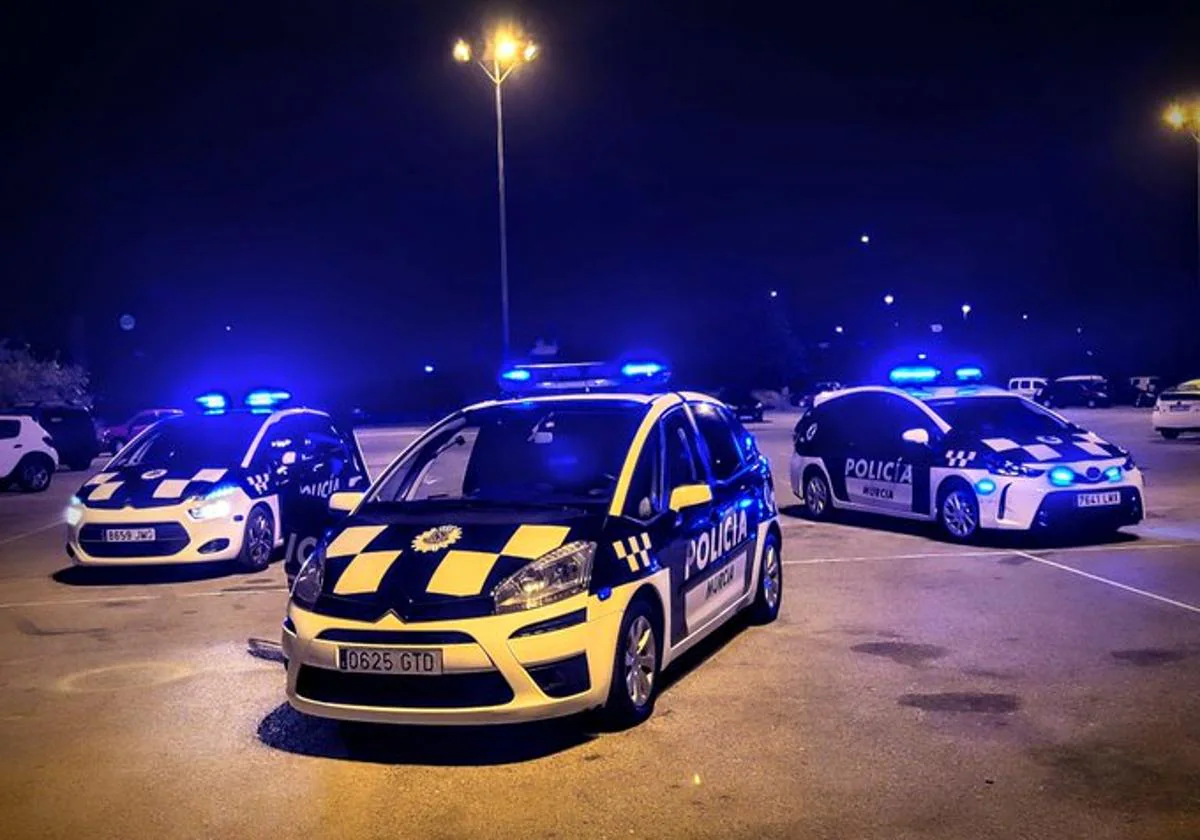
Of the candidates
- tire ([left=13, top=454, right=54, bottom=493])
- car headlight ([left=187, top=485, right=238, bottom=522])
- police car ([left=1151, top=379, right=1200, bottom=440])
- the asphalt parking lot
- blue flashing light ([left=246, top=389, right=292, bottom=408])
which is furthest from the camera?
police car ([left=1151, top=379, right=1200, bottom=440])

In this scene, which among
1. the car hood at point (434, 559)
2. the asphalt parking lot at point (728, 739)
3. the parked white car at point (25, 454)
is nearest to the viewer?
the asphalt parking lot at point (728, 739)

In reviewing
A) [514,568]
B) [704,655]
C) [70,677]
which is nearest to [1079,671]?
[704,655]

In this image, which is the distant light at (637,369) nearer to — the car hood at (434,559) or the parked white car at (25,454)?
the car hood at (434,559)

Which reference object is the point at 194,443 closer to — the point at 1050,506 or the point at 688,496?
the point at 688,496

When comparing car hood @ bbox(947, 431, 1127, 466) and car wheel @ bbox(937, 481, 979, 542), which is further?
car wheel @ bbox(937, 481, 979, 542)

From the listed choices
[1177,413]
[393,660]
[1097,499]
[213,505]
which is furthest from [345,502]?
[1177,413]

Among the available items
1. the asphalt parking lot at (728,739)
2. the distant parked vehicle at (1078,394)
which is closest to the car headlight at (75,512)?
the asphalt parking lot at (728,739)

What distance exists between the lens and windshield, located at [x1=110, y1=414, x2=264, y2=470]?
11344mm

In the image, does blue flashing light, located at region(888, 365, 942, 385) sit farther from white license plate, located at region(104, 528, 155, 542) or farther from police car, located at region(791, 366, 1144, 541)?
white license plate, located at region(104, 528, 155, 542)

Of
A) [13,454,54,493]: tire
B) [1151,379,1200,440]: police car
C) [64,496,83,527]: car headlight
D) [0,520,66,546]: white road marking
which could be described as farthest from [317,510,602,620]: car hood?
[1151,379,1200,440]: police car

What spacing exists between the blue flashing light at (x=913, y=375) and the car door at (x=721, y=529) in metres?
5.47

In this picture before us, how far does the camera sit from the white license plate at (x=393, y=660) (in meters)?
5.26

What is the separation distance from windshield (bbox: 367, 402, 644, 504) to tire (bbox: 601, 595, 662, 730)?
2.30 feet

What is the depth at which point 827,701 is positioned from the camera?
6.23 meters
